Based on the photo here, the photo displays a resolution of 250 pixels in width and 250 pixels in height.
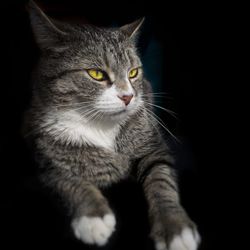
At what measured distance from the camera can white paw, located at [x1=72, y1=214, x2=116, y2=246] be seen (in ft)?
2.65

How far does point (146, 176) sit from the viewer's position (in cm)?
104

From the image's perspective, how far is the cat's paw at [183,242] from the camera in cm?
75

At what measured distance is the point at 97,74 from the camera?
3.24ft

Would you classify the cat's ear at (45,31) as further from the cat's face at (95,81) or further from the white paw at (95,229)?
the white paw at (95,229)

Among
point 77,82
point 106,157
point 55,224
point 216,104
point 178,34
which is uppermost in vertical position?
point 178,34

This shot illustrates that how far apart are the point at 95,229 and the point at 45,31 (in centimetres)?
65

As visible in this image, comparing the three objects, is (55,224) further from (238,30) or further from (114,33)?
(238,30)

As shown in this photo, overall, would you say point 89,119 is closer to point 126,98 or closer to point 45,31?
point 126,98

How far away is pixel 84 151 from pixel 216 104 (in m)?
0.60

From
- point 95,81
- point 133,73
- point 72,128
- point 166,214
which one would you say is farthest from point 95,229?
point 133,73

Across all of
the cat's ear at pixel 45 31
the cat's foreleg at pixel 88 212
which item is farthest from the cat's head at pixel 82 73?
the cat's foreleg at pixel 88 212

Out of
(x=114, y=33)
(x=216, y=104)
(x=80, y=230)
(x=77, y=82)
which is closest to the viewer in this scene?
(x=80, y=230)

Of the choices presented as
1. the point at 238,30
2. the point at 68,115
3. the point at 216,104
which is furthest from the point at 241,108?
the point at 68,115

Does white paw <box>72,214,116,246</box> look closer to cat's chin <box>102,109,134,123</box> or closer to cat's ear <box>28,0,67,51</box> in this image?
cat's chin <box>102,109,134,123</box>
